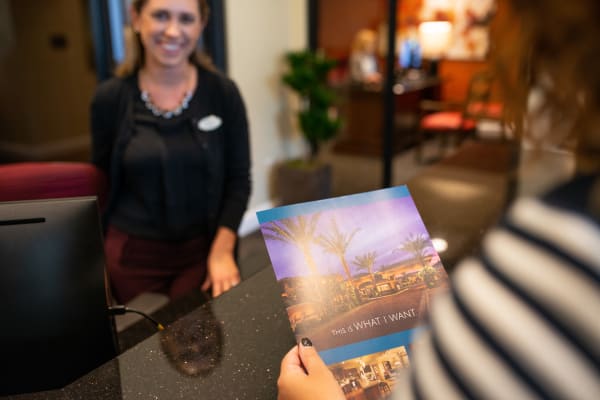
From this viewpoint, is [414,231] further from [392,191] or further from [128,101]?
[128,101]

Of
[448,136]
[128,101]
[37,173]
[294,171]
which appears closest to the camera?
[37,173]

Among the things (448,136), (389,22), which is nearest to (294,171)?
(389,22)

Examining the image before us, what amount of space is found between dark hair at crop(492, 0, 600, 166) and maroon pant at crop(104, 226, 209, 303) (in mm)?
1384

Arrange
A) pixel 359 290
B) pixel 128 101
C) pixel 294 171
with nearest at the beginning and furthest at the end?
pixel 359 290
pixel 128 101
pixel 294 171

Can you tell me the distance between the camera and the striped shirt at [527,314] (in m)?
0.39

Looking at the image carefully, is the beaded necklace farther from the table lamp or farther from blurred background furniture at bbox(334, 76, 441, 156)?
the table lamp

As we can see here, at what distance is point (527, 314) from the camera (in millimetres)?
406

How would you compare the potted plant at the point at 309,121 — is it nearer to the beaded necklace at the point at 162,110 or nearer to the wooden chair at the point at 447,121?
the wooden chair at the point at 447,121

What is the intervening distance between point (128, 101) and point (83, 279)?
900mm

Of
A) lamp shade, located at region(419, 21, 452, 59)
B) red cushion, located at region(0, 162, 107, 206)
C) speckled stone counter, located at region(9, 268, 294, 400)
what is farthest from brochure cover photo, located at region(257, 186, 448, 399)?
lamp shade, located at region(419, 21, 452, 59)

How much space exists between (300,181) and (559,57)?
3653 millimetres

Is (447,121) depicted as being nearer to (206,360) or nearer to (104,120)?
(104,120)

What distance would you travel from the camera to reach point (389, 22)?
4102 millimetres

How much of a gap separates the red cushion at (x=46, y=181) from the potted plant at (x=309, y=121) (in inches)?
104
